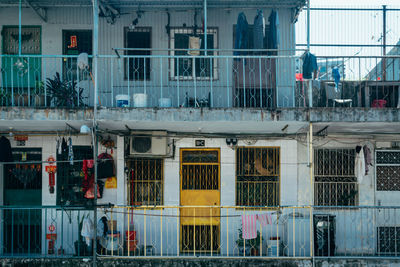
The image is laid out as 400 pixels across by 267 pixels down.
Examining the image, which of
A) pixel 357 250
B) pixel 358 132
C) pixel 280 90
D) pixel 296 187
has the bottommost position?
pixel 357 250

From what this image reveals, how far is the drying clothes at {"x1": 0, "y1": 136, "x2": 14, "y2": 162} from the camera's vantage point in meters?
10.8

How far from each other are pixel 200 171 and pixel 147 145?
5.12 ft

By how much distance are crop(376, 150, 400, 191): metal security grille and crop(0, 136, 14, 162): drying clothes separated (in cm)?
922

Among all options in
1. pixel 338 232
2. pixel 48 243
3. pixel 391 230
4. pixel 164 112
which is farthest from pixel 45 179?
pixel 391 230

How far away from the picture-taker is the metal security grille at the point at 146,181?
1138cm

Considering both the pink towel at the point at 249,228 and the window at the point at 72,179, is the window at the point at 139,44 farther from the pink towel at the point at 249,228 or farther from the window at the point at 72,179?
the pink towel at the point at 249,228

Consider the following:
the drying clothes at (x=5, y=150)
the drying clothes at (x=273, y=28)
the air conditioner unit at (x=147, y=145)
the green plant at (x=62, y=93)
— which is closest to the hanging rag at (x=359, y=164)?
the drying clothes at (x=273, y=28)

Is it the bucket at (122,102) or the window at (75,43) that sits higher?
the window at (75,43)

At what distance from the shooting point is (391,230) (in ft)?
37.6

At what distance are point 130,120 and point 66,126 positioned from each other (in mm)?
1885

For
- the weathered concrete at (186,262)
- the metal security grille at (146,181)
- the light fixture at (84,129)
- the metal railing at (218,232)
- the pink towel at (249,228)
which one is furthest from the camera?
the metal security grille at (146,181)

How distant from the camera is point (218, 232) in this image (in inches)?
451

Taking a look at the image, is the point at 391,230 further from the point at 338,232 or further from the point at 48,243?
the point at 48,243

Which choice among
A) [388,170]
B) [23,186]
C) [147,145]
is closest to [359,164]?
[388,170]
